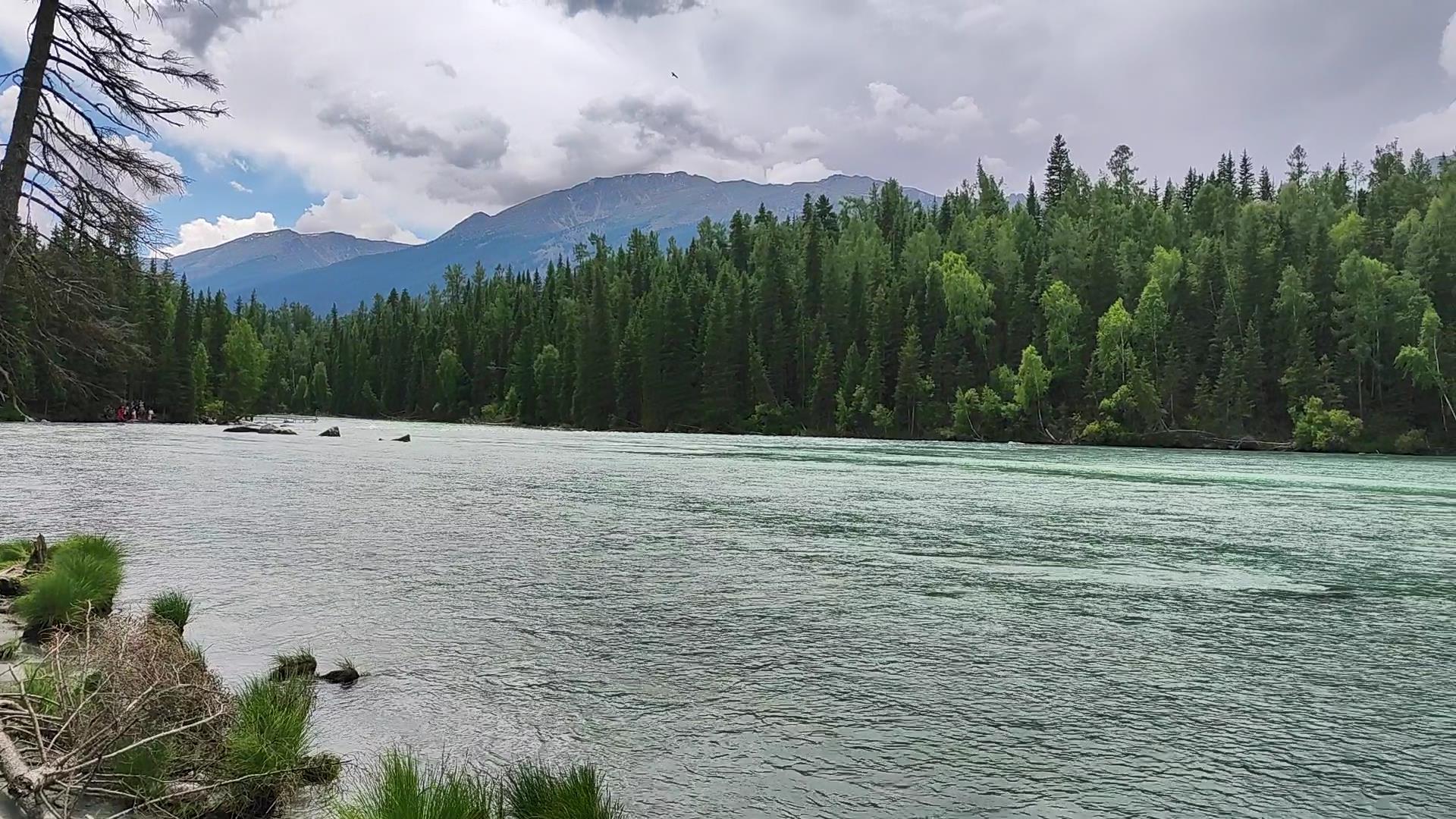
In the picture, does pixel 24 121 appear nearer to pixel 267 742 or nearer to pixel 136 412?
pixel 267 742

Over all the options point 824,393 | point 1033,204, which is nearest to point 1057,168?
point 1033,204

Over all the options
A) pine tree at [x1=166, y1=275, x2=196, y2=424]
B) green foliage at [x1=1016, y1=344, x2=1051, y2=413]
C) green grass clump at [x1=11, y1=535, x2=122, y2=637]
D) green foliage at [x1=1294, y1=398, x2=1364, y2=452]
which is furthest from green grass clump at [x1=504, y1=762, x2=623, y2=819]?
pine tree at [x1=166, y1=275, x2=196, y2=424]

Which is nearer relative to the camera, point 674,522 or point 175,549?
point 175,549

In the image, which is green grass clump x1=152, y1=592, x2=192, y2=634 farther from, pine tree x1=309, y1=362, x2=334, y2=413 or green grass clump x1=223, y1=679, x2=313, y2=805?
pine tree x1=309, y1=362, x2=334, y2=413

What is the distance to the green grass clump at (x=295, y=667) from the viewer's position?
1023 cm

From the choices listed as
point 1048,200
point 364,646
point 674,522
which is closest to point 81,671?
point 364,646

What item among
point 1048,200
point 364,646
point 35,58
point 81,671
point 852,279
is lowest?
point 364,646

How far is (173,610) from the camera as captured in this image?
1208 centimetres

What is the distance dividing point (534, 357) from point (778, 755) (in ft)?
457

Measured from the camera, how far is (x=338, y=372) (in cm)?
17888

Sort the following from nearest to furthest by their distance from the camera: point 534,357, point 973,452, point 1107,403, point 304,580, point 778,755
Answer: point 778,755 → point 304,580 → point 973,452 → point 1107,403 → point 534,357

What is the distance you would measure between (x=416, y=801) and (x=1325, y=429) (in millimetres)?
89733

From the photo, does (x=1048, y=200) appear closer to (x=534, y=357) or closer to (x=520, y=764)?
(x=534, y=357)

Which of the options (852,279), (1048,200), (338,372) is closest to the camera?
(852,279)
